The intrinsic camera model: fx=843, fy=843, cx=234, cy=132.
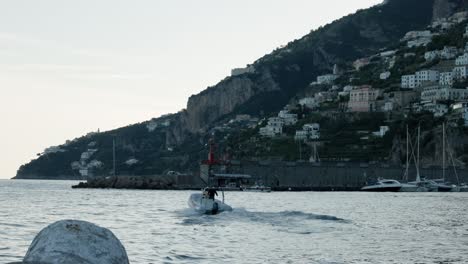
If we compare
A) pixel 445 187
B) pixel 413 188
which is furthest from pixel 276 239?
pixel 445 187

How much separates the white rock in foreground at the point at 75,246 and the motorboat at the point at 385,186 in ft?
488

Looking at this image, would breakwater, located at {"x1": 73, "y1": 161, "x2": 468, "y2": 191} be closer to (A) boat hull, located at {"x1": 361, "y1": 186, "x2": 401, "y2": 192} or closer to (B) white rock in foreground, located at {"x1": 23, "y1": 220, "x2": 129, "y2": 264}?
(A) boat hull, located at {"x1": 361, "y1": 186, "x2": 401, "y2": 192}

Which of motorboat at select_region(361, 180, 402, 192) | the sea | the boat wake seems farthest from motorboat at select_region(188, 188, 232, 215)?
motorboat at select_region(361, 180, 402, 192)

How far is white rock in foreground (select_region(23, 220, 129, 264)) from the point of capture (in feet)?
33.2

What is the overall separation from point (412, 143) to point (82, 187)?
77048 mm

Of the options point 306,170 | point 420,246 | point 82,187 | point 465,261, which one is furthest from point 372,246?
point 82,187

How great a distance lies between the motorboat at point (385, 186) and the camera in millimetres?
156625

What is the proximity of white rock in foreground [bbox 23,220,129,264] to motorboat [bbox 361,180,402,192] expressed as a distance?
149 meters

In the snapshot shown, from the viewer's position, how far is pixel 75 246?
10266mm

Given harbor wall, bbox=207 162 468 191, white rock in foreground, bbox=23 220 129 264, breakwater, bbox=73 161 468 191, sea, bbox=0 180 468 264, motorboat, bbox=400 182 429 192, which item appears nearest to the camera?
white rock in foreground, bbox=23 220 129 264

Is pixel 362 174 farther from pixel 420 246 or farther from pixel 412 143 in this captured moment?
pixel 420 246

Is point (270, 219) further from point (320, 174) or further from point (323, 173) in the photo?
point (320, 174)

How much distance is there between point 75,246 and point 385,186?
149417 millimetres

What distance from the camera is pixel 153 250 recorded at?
30422mm
